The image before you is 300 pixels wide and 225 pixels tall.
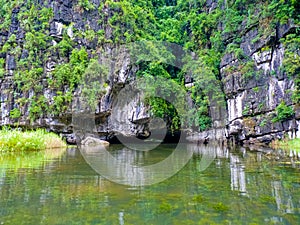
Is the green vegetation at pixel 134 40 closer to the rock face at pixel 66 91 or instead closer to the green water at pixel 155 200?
the rock face at pixel 66 91

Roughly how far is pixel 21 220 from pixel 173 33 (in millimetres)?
23038

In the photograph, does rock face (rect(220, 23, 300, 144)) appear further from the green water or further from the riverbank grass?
the riverbank grass

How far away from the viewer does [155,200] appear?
12.0 ft

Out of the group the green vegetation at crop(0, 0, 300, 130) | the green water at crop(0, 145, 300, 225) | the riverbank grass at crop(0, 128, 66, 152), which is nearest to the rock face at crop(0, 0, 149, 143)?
the green vegetation at crop(0, 0, 300, 130)

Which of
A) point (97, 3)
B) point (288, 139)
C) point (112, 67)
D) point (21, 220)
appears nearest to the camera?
point (21, 220)

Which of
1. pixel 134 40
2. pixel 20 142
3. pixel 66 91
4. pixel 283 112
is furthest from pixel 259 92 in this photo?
pixel 20 142

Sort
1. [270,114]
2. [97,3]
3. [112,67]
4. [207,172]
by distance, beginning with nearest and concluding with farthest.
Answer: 1. [207,172]
2. [270,114]
3. [112,67]
4. [97,3]

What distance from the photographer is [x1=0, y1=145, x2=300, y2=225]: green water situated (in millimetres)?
2877

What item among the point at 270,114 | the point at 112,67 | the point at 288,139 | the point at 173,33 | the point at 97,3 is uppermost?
the point at 97,3

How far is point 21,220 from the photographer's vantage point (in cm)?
277

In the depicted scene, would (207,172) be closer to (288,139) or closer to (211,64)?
(288,139)

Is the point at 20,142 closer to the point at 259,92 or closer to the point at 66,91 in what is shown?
the point at 66,91

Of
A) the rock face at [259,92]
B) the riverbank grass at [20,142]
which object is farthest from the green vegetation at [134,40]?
the riverbank grass at [20,142]

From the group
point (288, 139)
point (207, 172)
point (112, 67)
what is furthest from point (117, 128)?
point (207, 172)
